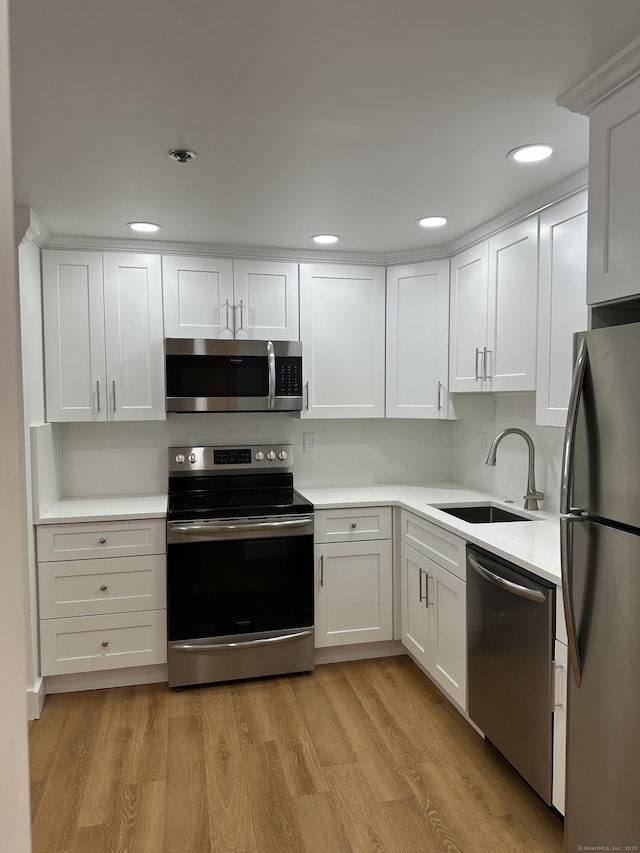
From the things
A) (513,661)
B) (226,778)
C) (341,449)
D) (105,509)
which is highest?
(341,449)

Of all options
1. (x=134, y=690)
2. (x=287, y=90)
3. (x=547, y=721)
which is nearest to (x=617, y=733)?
(x=547, y=721)

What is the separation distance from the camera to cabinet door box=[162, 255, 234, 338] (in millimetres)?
3279

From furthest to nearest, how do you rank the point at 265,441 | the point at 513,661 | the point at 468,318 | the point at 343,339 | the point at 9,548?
the point at 265,441 < the point at 343,339 < the point at 468,318 < the point at 513,661 < the point at 9,548

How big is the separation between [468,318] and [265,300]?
1.14 m

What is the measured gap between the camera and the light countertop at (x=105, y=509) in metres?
2.92

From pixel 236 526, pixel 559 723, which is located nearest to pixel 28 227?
pixel 236 526

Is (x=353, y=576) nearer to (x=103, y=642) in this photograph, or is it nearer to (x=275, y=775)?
(x=275, y=775)

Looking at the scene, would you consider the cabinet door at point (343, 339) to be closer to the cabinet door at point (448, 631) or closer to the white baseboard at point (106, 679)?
the cabinet door at point (448, 631)

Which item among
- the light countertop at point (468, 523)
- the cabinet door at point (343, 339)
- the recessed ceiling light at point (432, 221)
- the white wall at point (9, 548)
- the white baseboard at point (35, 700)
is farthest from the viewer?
the cabinet door at point (343, 339)

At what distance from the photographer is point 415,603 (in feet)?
10.2

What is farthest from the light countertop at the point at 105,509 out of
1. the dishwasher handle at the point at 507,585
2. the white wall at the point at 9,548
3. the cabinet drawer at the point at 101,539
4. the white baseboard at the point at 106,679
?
the white wall at the point at 9,548

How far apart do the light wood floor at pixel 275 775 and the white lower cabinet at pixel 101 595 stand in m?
0.21

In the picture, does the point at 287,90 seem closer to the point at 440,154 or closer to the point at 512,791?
the point at 440,154

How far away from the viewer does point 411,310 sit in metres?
3.50
